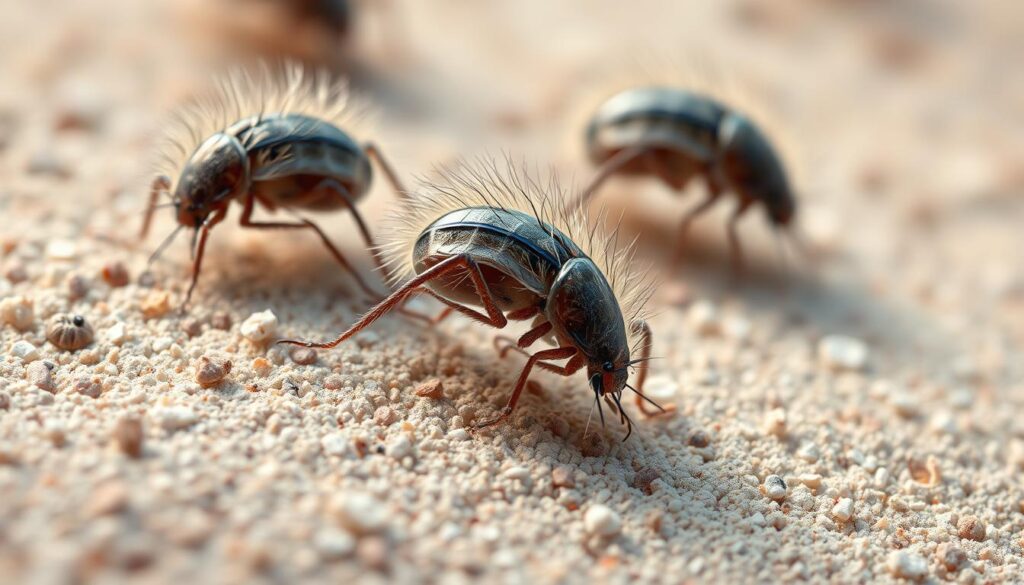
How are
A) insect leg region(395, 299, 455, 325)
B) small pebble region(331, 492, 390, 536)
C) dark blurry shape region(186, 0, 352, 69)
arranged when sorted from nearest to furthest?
small pebble region(331, 492, 390, 536) < insect leg region(395, 299, 455, 325) < dark blurry shape region(186, 0, 352, 69)

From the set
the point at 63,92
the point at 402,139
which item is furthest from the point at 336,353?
the point at 63,92

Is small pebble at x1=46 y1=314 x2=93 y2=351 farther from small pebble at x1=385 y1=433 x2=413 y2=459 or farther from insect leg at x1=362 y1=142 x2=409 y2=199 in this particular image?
insect leg at x1=362 y1=142 x2=409 y2=199

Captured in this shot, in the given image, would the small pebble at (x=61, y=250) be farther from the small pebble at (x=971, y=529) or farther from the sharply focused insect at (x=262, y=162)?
the small pebble at (x=971, y=529)

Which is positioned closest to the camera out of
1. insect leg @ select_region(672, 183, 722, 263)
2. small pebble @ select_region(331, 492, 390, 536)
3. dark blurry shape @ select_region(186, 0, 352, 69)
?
small pebble @ select_region(331, 492, 390, 536)

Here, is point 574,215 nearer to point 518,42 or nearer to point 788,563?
point 788,563

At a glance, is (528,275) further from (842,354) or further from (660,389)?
(842,354)

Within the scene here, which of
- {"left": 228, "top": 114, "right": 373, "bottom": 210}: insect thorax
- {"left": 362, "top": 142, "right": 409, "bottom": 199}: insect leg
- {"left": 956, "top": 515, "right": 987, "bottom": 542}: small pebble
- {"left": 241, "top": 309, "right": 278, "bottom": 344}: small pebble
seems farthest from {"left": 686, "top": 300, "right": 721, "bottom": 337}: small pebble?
{"left": 241, "top": 309, "right": 278, "bottom": 344}: small pebble

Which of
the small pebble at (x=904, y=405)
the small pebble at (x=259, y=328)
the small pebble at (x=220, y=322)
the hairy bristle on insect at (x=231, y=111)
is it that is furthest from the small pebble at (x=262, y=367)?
the small pebble at (x=904, y=405)
